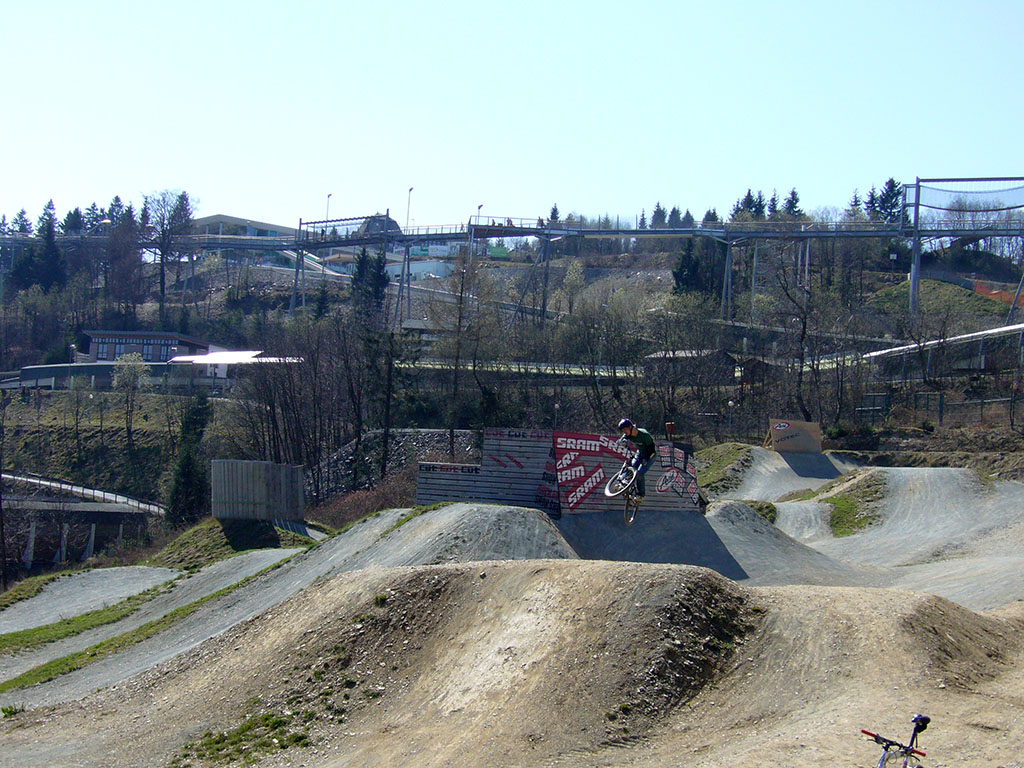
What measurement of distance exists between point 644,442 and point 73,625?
17.7 m

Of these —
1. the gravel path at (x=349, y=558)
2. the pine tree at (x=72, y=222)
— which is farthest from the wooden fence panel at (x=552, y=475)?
the pine tree at (x=72, y=222)

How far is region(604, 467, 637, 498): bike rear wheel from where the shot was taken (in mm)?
17656

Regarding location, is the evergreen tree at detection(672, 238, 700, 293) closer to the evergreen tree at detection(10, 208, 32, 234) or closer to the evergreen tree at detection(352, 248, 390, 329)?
the evergreen tree at detection(352, 248, 390, 329)

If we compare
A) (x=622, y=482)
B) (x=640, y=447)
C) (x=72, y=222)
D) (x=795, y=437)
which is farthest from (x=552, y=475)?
(x=72, y=222)

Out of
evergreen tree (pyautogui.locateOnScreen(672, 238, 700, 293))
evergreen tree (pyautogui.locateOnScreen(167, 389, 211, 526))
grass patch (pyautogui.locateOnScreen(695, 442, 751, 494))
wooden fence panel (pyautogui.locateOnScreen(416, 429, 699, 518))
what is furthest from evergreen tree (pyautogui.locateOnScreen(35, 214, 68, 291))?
wooden fence panel (pyautogui.locateOnScreen(416, 429, 699, 518))

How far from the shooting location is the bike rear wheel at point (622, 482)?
57.9 ft

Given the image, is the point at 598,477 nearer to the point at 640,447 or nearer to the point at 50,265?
the point at 640,447

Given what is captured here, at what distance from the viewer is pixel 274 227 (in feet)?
434

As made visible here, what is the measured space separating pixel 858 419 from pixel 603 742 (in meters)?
50.4

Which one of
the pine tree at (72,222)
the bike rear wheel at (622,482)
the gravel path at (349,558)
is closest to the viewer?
the bike rear wheel at (622,482)

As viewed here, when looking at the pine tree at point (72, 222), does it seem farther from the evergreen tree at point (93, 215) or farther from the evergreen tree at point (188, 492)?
the evergreen tree at point (188, 492)

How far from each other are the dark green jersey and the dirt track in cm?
258

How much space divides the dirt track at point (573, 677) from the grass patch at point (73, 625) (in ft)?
17.1

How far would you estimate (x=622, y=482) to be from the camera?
18500 mm
